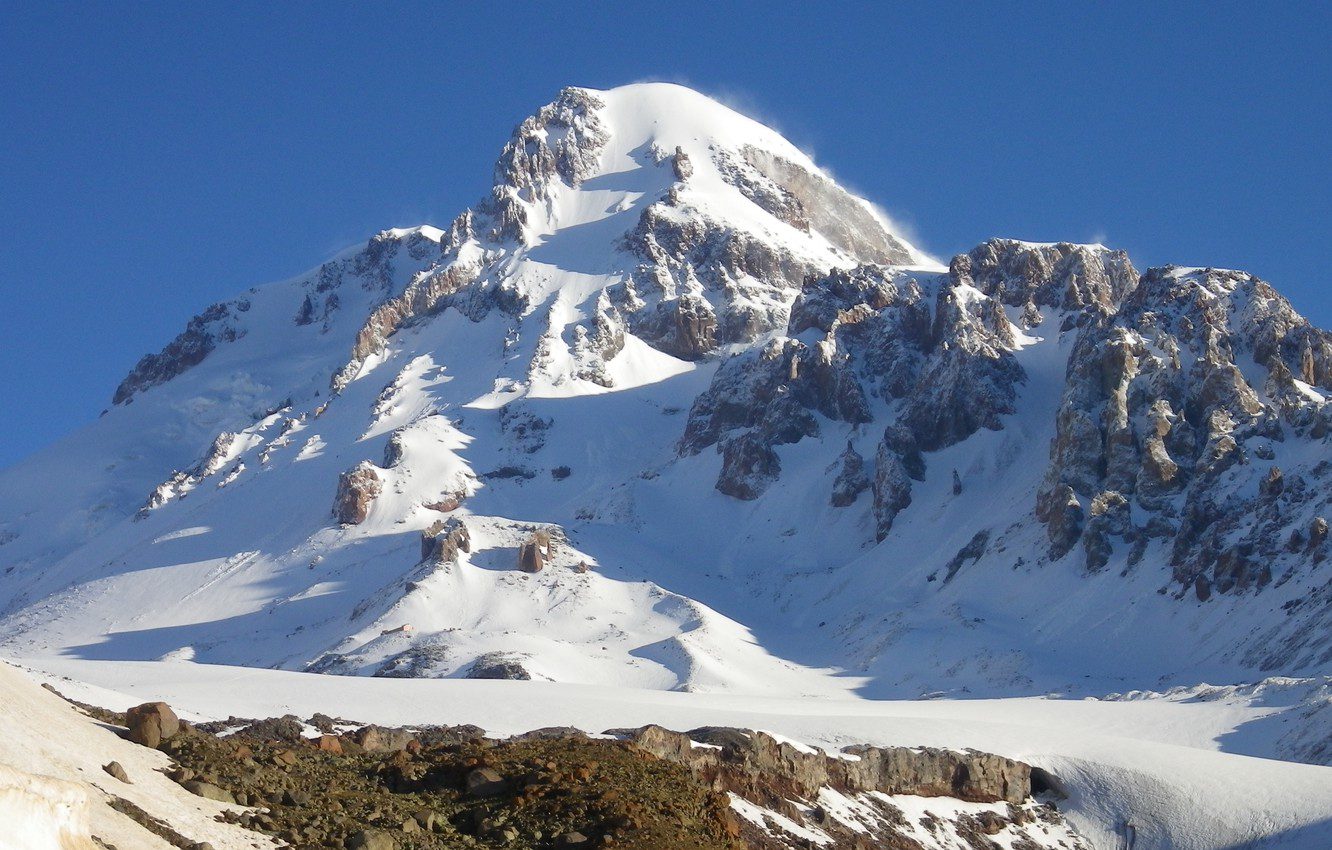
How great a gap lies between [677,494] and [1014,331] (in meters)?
45.4

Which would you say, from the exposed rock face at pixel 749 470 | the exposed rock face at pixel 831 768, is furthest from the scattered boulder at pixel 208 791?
the exposed rock face at pixel 749 470

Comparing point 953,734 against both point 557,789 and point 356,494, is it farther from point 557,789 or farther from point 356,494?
point 356,494

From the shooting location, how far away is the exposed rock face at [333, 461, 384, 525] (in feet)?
590

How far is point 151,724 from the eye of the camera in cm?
3588

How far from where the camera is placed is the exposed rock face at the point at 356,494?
590 ft

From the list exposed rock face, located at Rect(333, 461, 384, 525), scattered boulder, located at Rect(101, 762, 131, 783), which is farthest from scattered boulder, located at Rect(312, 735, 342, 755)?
exposed rock face, located at Rect(333, 461, 384, 525)

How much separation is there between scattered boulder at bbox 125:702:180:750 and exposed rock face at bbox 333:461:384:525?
144 m

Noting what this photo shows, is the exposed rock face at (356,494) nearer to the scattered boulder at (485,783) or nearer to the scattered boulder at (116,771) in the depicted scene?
the scattered boulder at (485,783)

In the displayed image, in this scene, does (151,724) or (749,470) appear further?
(749,470)

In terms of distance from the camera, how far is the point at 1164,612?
12319cm

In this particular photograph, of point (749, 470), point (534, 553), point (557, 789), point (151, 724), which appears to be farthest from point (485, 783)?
point (749, 470)

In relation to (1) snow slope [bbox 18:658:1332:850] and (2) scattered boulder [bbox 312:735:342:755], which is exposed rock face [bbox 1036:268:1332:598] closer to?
(1) snow slope [bbox 18:658:1332:850]

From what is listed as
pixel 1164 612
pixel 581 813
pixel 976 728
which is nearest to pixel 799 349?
pixel 1164 612

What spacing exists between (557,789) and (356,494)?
147096 millimetres
